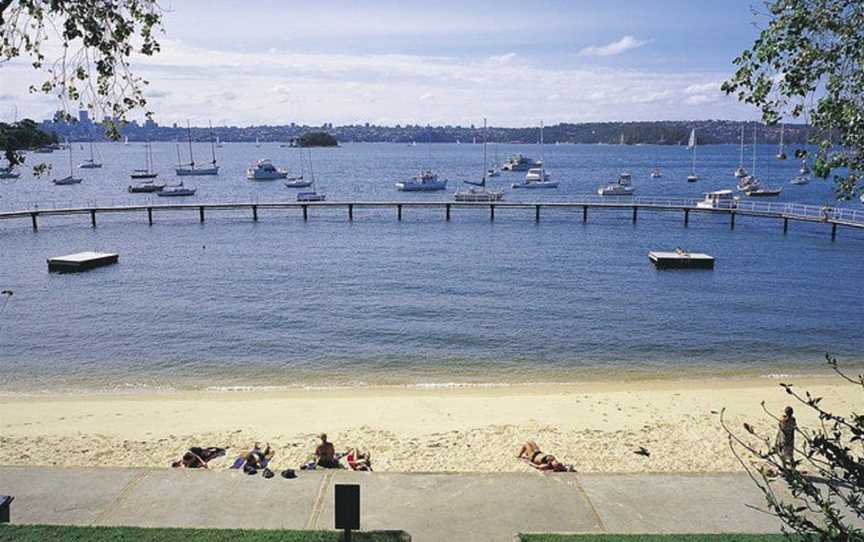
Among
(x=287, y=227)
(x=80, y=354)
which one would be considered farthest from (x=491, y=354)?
(x=287, y=227)

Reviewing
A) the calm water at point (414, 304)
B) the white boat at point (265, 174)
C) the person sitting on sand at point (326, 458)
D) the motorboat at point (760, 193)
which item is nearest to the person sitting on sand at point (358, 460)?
the person sitting on sand at point (326, 458)

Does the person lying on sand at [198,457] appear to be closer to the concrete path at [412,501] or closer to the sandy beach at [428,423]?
the sandy beach at [428,423]

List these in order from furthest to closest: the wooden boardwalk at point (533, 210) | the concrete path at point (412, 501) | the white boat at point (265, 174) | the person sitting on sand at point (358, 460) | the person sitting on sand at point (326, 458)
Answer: the white boat at point (265, 174), the wooden boardwalk at point (533, 210), the person sitting on sand at point (358, 460), the person sitting on sand at point (326, 458), the concrete path at point (412, 501)

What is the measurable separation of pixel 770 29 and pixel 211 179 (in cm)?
15088

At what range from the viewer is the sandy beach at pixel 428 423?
17.3 m

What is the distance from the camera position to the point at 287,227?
70.4 meters

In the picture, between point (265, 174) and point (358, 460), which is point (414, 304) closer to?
point (358, 460)

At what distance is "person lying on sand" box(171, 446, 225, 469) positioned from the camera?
15.8 m

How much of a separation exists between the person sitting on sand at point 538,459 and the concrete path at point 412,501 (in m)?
1.76

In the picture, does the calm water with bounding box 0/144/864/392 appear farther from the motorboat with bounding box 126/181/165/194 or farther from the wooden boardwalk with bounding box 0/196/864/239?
the motorboat with bounding box 126/181/165/194

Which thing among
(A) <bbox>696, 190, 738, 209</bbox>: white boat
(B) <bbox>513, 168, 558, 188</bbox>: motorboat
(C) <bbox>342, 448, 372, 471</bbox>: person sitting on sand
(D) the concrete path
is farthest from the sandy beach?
(B) <bbox>513, 168, 558, 188</bbox>: motorboat

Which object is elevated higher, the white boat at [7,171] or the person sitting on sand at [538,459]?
the white boat at [7,171]

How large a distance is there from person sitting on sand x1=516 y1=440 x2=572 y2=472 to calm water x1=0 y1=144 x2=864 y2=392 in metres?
9.60

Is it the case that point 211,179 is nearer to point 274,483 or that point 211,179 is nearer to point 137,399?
point 137,399
